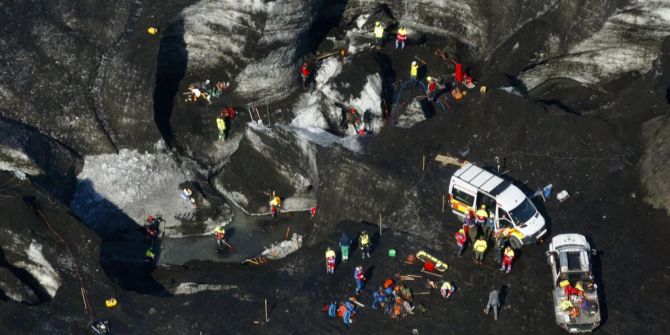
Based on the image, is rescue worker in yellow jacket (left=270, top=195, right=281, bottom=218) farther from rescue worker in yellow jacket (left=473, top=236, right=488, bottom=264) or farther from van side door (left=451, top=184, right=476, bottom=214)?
rescue worker in yellow jacket (left=473, top=236, right=488, bottom=264)

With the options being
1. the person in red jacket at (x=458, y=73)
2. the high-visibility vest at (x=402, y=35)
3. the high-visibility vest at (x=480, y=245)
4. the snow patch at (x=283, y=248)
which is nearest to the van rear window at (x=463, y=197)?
the high-visibility vest at (x=480, y=245)

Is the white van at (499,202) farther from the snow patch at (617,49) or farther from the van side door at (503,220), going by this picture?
the snow patch at (617,49)

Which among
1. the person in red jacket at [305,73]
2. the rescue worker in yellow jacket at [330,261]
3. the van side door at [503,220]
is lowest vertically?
the rescue worker in yellow jacket at [330,261]

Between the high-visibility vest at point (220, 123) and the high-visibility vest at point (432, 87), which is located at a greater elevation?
the high-visibility vest at point (432, 87)

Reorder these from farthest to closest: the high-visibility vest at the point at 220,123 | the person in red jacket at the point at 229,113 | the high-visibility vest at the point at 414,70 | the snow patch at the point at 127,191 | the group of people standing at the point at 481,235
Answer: the person in red jacket at the point at 229,113 < the high-visibility vest at the point at 414,70 < the high-visibility vest at the point at 220,123 < the snow patch at the point at 127,191 < the group of people standing at the point at 481,235

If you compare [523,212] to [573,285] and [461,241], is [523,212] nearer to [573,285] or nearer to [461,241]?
[461,241]

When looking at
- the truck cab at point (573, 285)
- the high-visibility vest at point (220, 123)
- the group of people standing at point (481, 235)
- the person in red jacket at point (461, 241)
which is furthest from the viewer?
the high-visibility vest at point (220, 123)

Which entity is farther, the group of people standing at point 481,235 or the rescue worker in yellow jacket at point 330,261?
the rescue worker in yellow jacket at point 330,261
